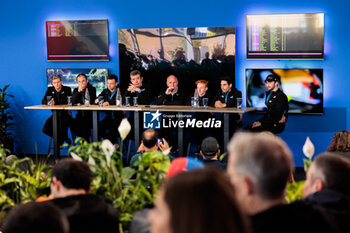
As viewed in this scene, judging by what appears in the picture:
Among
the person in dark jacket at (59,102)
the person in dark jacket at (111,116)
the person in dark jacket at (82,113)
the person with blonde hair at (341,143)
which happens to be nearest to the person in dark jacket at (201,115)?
the person in dark jacket at (111,116)

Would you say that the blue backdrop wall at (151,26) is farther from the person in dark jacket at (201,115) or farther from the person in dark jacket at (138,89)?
the person in dark jacket at (201,115)

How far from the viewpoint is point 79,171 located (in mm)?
2320

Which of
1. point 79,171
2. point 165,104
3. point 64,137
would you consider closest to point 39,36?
point 64,137

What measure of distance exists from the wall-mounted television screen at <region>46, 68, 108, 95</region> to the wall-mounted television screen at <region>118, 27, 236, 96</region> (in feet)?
1.06

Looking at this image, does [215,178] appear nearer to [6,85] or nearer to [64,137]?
[64,137]

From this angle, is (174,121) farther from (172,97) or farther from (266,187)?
(266,187)

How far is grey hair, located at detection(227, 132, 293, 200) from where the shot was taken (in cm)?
161

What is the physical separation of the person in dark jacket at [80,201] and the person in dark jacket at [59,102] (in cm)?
529

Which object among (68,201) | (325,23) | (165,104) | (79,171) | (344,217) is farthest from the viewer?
(165,104)

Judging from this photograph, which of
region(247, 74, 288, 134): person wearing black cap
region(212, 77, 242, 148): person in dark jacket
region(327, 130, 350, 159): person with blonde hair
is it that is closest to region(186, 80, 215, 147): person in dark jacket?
region(212, 77, 242, 148): person in dark jacket

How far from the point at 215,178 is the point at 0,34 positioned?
8.04 m

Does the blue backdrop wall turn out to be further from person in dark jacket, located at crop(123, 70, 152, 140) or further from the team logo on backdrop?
the team logo on backdrop

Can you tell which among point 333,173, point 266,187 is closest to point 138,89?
point 333,173

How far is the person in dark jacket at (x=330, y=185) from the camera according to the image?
194 cm
